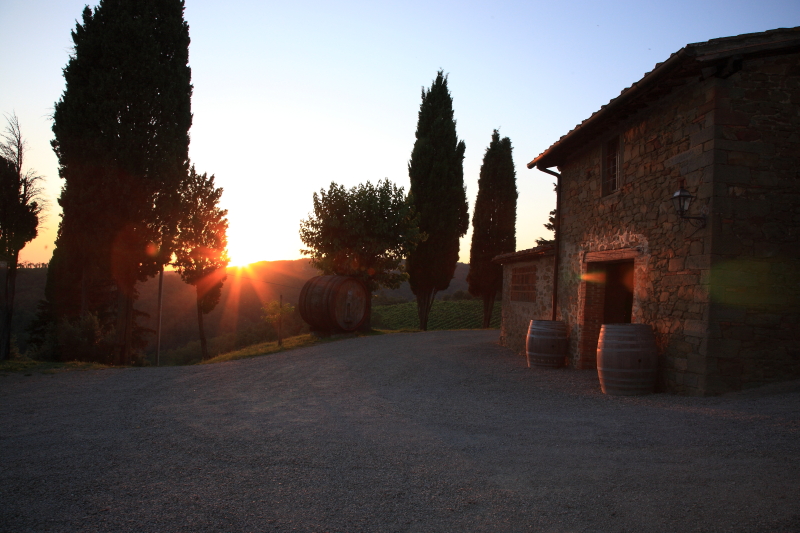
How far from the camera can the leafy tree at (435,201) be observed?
22.2 metres

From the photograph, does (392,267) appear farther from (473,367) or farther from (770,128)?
(770,128)

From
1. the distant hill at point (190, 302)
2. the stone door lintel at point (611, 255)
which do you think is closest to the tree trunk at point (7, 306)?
the stone door lintel at point (611, 255)

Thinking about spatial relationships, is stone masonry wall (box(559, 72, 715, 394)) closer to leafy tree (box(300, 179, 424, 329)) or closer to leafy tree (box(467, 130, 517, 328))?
leafy tree (box(300, 179, 424, 329))

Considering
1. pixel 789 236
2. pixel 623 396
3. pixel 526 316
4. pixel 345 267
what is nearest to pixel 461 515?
pixel 623 396

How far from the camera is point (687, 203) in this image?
6.59 metres

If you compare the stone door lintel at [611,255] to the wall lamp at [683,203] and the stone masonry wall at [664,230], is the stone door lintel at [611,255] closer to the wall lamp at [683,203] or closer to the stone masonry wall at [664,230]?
the stone masonry wall at [664,230]

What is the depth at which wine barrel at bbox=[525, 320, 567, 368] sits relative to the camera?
31.2 ft

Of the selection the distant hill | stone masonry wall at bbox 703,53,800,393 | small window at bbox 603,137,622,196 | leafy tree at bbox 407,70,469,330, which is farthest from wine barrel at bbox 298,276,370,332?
the distant hill

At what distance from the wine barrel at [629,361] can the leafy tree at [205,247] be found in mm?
18475

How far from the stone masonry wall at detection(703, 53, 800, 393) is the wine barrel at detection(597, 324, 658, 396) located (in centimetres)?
81

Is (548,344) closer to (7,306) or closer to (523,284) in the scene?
(523,284)

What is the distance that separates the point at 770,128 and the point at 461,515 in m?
6.63

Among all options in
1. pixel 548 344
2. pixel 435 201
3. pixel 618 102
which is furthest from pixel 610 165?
pixel 435 201

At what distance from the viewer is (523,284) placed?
40.9 feet
